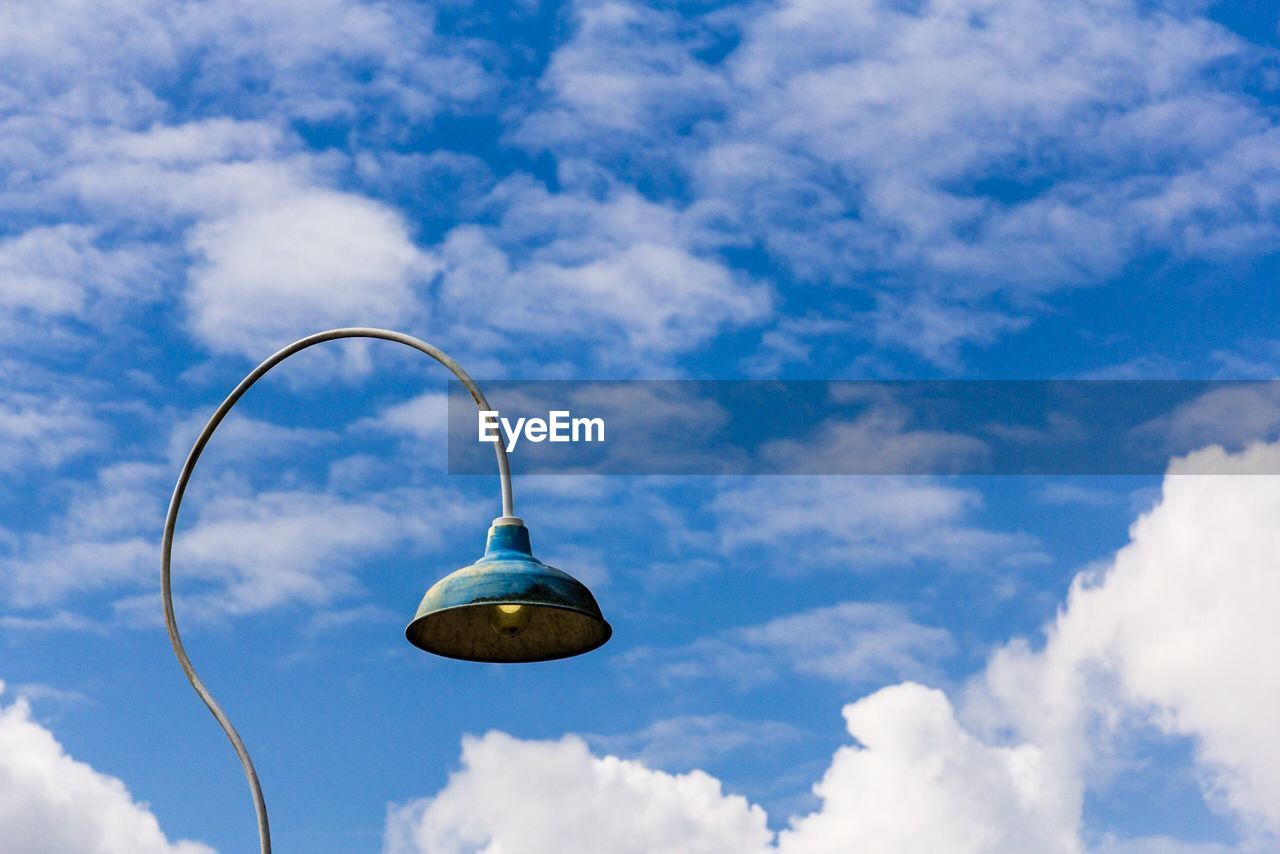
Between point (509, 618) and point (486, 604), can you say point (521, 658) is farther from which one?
point (486, 604)

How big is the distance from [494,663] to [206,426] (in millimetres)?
3328

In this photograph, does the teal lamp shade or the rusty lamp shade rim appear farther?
the rusty lamp shade rim

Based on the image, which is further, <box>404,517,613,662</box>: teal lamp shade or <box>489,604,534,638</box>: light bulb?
<box>489,604,534,638</box>: light bulb

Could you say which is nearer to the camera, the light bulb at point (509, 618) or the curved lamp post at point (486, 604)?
the curved lamp post at point (486, 604)

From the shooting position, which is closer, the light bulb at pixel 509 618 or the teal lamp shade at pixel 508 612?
the teal lamp shade at pixel 508 612

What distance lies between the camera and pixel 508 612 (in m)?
14.5

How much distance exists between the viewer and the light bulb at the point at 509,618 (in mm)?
14547

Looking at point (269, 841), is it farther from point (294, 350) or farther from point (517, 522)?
point (294, 350)

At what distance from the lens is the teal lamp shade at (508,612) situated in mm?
13633

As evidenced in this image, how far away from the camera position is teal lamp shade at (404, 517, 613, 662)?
13.6m

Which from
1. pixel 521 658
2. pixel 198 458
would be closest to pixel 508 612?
pixel 521 658

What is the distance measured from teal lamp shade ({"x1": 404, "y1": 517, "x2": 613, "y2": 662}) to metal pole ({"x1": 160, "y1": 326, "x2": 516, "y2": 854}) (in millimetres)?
712

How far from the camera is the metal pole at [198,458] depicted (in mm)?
13977

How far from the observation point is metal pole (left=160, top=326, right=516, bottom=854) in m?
14.0
